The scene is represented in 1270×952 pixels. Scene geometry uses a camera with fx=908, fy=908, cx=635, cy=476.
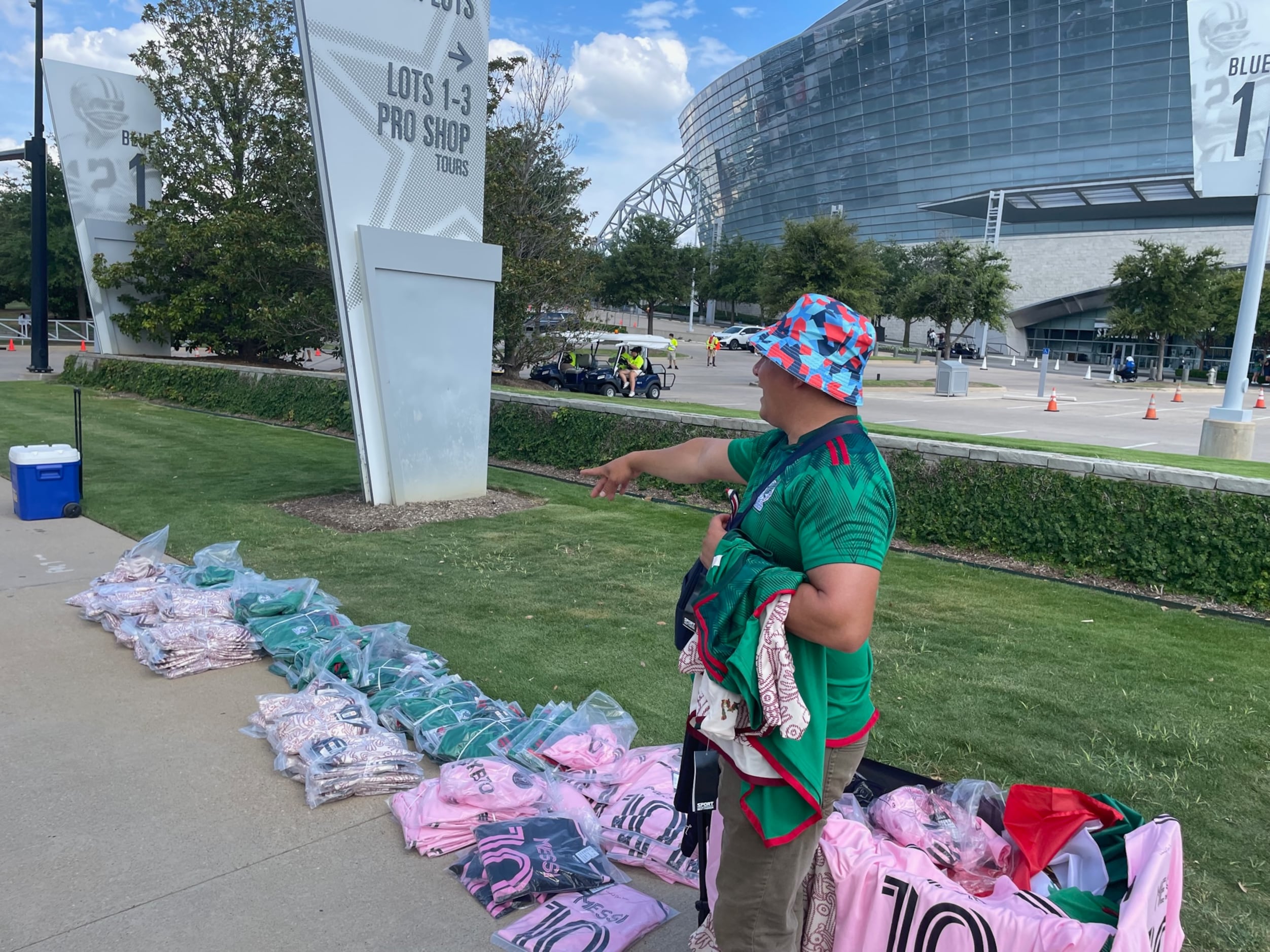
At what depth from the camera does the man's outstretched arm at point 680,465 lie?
250 centimetres

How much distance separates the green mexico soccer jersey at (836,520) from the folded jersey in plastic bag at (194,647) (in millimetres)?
3824

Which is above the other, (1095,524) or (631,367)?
(631,367)

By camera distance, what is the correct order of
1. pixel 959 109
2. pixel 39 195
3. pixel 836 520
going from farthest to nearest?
1. pixel 959 109
2. pixel 39 195
3. pixel 836 520

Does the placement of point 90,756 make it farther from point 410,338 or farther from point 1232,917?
point 410,338

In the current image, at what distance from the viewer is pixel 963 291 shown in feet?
115

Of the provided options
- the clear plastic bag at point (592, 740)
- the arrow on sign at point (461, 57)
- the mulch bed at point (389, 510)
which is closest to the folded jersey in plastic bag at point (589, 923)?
the clear plastic bag at point (592, 740)

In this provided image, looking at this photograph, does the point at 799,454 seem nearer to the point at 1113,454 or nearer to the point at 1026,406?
the point at 1113,454

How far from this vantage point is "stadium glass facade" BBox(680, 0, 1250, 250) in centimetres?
6500

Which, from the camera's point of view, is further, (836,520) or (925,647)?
(925,647)

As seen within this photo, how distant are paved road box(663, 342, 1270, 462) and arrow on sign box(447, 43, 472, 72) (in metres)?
10.9

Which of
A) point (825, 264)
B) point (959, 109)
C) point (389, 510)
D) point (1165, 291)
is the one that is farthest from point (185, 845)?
point (959, 109)

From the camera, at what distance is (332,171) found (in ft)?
27.1

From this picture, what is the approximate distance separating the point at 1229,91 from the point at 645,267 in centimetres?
4119

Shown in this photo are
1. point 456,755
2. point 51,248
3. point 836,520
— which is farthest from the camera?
point 51,248
